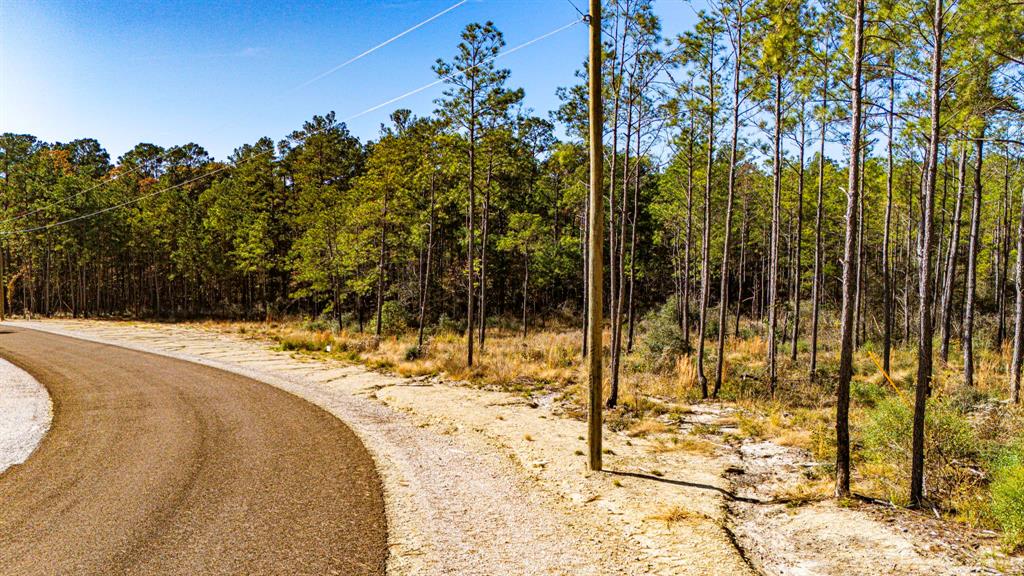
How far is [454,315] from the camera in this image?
40469mm

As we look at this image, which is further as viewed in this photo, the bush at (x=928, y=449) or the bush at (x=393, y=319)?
the bush at (x=393, y=319)

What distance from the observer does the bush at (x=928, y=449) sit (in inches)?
283

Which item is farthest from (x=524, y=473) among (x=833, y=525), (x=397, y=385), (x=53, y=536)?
(x=397, y=385)

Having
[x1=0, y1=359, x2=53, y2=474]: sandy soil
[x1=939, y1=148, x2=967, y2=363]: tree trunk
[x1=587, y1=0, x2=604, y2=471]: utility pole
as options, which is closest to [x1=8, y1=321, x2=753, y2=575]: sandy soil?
[x1=587, y1=0, x2=604, y2=471]: utility pole

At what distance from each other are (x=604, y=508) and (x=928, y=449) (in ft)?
15.0

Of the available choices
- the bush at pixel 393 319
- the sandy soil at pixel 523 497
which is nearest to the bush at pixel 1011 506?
the sandy soil at pixel 523 497

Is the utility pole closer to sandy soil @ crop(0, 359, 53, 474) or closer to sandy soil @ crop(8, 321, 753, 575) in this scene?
sandy soil @ crop(8, 321, 753, 575)

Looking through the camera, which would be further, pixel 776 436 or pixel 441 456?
pixel 776 436

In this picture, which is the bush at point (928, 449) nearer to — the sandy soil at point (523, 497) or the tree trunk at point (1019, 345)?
the sandy soil at point (523, 497)

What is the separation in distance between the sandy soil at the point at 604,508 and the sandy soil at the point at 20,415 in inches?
201

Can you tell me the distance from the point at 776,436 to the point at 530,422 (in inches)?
195

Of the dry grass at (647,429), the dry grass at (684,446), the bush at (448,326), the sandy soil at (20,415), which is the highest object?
the sandy soil at (20,415)

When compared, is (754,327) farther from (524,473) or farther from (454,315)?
(524,473)

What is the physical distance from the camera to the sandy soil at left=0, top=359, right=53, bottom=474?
8.76 meters
